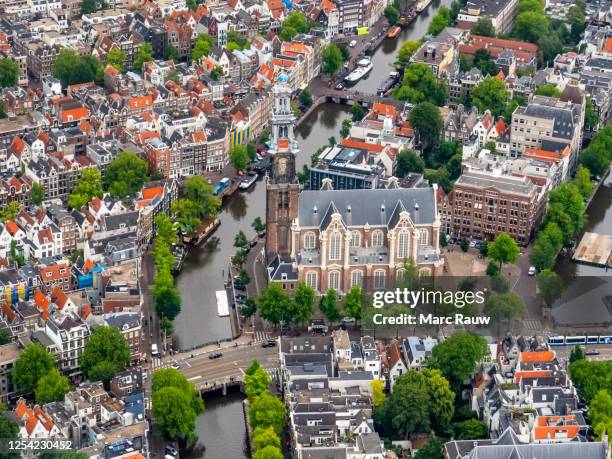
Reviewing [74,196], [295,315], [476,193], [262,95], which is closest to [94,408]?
[295,315]

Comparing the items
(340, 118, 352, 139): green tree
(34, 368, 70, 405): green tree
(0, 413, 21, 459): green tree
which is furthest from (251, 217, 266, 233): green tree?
(0, 413, 21, 459): green tree

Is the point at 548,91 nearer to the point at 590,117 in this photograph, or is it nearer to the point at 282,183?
the point at 590,117

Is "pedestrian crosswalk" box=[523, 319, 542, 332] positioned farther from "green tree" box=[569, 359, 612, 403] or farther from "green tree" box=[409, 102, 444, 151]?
"green tree" box=[409, 102, 444, 151]

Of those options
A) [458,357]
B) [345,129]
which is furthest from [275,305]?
[345,129]

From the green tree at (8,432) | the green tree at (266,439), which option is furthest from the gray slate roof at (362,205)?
the green tree at (8,432)

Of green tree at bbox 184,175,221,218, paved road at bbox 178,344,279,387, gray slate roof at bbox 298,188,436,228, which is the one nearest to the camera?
paved road at bbox 178,344,279,387
